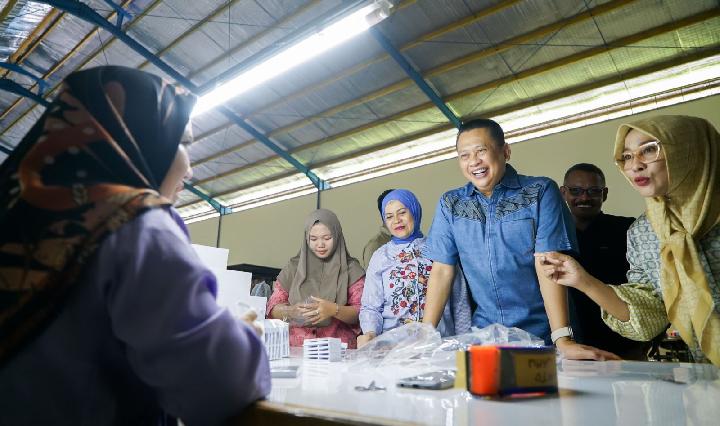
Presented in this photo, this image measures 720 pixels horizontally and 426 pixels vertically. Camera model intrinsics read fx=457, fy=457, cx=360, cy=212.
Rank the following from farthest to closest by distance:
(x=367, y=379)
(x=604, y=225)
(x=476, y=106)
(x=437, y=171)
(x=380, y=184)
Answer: (x=380, y=184)
(x=437, y=171)
(x=476, y=106)
(x=604, y=225)
(x=367, y=379)

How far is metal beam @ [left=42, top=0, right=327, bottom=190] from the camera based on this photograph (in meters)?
5.72

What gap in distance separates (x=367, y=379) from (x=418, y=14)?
5071 millimetres

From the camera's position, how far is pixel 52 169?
59 centimetres

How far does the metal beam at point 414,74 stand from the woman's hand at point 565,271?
15.3 feet

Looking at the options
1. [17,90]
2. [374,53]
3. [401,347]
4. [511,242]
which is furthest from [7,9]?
[401,347]

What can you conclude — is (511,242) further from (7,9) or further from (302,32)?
(7,9)

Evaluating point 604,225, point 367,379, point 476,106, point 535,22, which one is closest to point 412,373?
point 367,379

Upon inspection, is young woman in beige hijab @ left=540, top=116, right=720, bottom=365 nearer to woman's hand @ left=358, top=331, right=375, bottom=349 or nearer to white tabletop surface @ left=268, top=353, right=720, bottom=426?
white tabletop surface @ left=268, top=353, right=720, bottom=426

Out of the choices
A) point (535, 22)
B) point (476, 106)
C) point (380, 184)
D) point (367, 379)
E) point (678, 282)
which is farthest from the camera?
point (380, 184)

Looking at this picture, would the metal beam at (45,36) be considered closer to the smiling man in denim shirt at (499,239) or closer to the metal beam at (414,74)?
the metal beam at (414,74)

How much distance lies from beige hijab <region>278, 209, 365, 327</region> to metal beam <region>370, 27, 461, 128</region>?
12.0ft

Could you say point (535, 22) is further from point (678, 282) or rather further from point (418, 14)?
point (678, 282)

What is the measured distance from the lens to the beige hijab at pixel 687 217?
1.11m

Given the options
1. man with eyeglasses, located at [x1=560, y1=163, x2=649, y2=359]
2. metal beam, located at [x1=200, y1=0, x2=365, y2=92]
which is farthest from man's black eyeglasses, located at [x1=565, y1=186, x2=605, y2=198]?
metal beam, located at [x1=200, y1=0, x2=365, y2=92]
